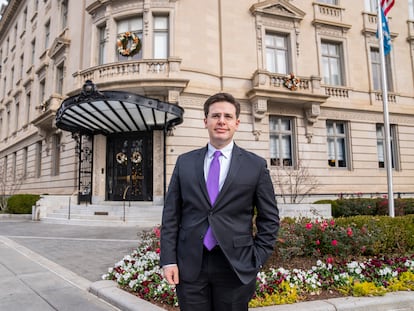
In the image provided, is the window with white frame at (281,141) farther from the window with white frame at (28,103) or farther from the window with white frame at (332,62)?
the window with white frame at (28,103)

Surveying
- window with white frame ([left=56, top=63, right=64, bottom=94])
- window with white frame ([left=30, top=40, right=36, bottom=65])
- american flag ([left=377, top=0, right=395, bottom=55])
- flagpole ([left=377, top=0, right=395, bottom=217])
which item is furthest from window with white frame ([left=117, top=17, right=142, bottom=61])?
window with white frame ([left=30, top=40, right=36, bottom=65])

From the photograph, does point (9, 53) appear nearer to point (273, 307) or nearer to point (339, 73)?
Answer: point (339, 73)

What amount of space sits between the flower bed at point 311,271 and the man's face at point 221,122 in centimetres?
225

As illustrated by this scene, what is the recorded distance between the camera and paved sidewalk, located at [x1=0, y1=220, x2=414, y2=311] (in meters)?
3.49

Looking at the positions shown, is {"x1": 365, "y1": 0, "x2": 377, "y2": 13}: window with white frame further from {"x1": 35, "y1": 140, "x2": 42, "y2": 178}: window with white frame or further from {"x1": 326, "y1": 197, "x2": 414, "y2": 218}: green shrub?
{"x1": 35, "y1": 140, "x2": 42, "y2": 178}: window with white frame

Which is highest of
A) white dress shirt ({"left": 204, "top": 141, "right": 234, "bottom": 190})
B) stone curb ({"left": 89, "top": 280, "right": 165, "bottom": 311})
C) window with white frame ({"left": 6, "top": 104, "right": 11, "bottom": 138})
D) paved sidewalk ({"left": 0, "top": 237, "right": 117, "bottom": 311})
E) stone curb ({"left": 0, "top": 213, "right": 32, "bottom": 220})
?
window with white frame ({"left": 6, "top": 104, "right": 11, "bottom": 138})

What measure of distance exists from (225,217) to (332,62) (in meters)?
19.4

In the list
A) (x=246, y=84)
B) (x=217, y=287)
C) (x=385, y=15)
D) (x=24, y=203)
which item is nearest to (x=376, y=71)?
(x=246, y=84)

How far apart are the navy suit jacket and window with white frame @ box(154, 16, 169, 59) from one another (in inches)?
580

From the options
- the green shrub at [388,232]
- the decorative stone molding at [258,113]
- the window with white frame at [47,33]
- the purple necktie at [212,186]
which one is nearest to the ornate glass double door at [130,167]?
the decorative stone molding at [258,113]

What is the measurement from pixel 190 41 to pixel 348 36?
1031 cm

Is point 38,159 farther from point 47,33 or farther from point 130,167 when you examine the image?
point 130,167

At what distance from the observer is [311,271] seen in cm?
421

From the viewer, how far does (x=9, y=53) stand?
106 feet
